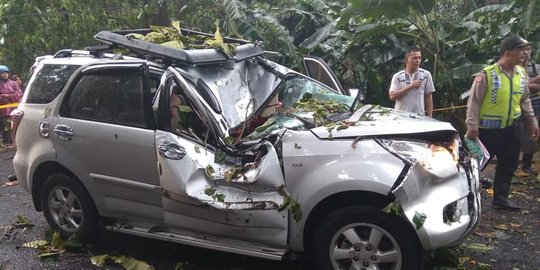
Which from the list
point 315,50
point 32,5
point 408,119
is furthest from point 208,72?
point 32,5

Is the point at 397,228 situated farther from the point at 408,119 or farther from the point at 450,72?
the point at 450,72

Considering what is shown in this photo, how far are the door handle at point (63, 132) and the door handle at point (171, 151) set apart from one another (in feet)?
3.58

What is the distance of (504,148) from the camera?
214 inches

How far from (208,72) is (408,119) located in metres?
1.74

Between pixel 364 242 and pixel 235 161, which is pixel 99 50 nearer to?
pixel 235 161

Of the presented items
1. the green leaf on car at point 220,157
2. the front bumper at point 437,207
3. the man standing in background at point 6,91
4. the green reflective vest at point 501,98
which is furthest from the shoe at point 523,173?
the man standing in background at point 6,91

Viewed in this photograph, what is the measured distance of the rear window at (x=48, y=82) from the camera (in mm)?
4871

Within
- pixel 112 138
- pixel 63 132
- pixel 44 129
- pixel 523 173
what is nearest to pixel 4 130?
pixel 44 129

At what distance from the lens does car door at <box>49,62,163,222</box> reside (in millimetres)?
Answer: 4238

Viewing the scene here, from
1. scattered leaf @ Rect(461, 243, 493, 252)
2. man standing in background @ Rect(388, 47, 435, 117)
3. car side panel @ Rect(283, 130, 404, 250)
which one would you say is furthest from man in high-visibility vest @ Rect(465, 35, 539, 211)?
car side panel @ Rect(283, 130, 404, 250)

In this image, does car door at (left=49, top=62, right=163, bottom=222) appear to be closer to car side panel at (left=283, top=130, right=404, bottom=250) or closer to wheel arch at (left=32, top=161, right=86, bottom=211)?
wheel arch at (left=32, top=161, right=86, bottom=211)

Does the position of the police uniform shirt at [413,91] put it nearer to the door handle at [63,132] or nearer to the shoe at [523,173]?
the shoe at [523,173]

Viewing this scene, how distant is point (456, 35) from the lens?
9039mm

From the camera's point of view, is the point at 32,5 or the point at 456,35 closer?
the point at 456,35
